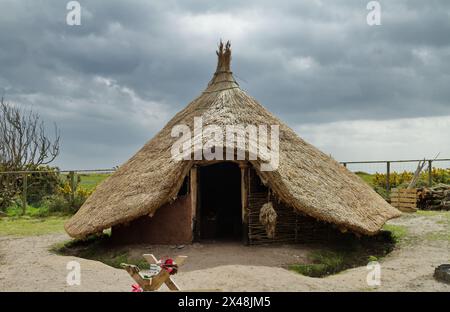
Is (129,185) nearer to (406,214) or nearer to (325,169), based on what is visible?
(325,169)

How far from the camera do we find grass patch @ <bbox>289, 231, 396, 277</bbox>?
9.06m

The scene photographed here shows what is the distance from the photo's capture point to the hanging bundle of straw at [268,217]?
10112 millimetres

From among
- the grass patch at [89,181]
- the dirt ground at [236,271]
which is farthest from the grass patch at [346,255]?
the grass patch at [89,181]

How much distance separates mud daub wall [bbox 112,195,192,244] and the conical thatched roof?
0.51 metres

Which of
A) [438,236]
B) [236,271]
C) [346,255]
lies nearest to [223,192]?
[346,255]

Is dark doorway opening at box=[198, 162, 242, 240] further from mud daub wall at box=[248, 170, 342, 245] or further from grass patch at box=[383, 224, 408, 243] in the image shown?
grass patch at box=[383, 224, 408, 243]

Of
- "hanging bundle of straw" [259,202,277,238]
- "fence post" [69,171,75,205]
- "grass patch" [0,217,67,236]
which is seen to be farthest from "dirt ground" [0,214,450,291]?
"fence post" [69,171,75,205]

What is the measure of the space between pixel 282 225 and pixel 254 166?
4.89 feet

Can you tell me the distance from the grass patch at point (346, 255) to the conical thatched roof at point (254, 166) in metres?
0.53

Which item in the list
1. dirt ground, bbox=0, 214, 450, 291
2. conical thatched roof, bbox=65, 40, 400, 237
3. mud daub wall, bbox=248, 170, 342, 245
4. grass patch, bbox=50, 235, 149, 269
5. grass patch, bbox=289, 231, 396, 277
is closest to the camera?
dirt ground, bbox=0, 214, 450, 291

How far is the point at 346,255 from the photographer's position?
A: 33.6 feet

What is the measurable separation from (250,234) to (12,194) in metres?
13.6

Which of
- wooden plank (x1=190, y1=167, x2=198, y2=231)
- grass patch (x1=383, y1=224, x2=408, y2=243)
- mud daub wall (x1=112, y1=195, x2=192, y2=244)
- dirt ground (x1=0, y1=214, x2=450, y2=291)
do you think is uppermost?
wooden plank (x1=190, y1=167, x2=198, y2=231)
